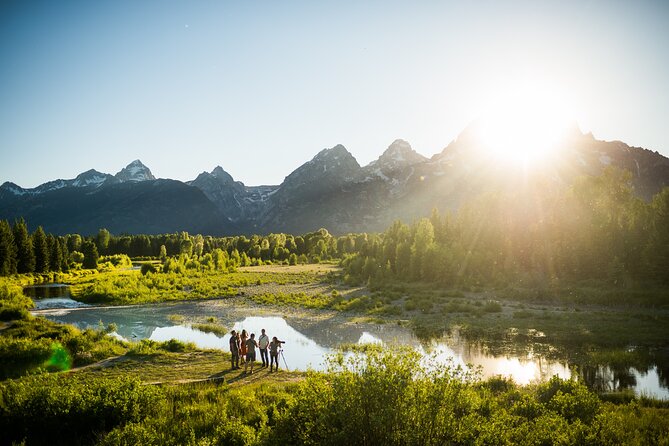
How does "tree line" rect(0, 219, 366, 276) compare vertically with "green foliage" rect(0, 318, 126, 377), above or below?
above

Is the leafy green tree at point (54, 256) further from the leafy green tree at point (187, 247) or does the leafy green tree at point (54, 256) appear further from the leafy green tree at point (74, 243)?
the leafy green tree at point (187, 247)

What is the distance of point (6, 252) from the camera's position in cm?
8381

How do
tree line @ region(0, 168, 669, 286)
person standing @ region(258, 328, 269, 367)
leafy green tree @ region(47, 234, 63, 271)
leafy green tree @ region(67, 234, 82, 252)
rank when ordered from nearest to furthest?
person standing @ region(258, 328, 269, 367) → tree line @ region(0, 168, 669, 286) → leafy green tree @ region(47, 234, 63, 271) → leafy green tree @ region(67, 234, 82, 252)

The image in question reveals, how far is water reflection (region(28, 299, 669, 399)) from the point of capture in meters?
21.9

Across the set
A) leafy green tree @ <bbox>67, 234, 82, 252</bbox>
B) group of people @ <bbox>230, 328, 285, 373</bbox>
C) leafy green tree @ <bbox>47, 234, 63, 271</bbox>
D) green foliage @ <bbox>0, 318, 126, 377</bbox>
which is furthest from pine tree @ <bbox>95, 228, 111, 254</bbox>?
group of people @ <bbox>230, 328, 285, 373</bbox>

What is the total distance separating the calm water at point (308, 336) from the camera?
22.1m

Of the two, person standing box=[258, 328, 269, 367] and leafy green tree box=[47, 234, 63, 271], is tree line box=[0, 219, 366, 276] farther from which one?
person standing box=[258, 328, 269, 367]

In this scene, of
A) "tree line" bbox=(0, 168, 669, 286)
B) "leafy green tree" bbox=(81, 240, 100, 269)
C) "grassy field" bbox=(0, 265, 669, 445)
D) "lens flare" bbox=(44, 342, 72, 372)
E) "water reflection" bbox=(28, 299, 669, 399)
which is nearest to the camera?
"grassy field" bbox=(0, 265, 669, 445)

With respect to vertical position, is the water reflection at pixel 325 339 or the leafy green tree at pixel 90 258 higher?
the leafy green tree at pixel 90 258

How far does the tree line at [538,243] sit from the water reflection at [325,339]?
32.6 meters

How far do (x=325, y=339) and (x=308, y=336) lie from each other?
7.22 ft

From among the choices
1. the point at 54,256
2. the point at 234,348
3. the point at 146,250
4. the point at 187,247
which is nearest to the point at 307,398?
the point at 234,348

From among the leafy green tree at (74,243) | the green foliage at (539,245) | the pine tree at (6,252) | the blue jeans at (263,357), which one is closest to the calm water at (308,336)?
the blue jeans at (263,357)

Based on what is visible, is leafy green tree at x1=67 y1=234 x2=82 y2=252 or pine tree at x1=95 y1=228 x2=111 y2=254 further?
pine tree at x1=95 y1=228 x2=111 y2=254
